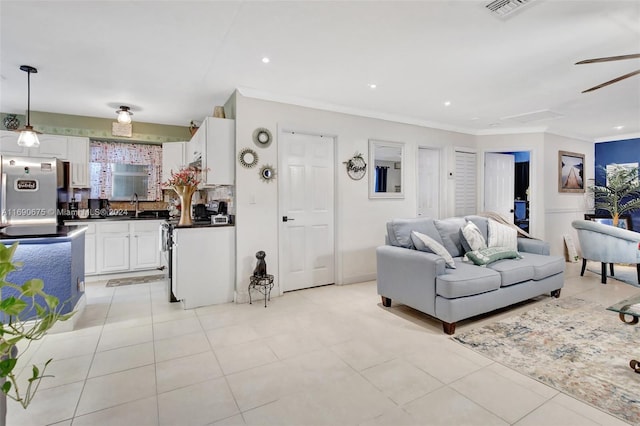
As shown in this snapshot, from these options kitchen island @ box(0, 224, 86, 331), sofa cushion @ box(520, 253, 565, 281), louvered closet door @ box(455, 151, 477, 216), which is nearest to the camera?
kitchen island @ box(0, 224, 86, 331)

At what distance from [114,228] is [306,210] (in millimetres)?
2987

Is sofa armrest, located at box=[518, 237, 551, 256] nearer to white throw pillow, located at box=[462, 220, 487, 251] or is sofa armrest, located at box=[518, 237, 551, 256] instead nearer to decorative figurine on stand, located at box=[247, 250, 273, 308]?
white throw pillow, located at box=[462, 220, 487, 251]

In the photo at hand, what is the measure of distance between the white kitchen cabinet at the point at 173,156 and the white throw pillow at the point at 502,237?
178 inches

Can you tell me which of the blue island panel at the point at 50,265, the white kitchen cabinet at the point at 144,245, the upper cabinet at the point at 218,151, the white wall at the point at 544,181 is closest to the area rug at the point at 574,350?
the white wall at the point at 544,181

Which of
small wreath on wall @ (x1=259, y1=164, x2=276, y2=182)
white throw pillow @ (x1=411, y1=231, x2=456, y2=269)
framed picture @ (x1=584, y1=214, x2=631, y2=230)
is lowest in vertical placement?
white throw pillow @ (x1=411, y1=231, x2=456, y2=269)

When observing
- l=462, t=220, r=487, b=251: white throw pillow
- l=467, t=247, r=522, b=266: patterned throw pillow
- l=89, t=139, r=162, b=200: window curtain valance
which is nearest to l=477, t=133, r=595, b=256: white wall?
l=462, t=220, r=487, b=251: white throw pillow

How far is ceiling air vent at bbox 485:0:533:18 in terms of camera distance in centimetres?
209

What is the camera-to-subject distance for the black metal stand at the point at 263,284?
3.58 meters

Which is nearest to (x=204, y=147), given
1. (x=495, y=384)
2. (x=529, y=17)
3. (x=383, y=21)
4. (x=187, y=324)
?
(x=187, y=324)

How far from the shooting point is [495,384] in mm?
2105

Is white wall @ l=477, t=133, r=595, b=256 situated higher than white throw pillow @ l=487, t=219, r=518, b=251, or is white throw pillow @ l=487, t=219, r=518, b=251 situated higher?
white wall @ l=477, t=133, r=595, b=256

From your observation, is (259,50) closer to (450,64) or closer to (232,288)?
(450,64)

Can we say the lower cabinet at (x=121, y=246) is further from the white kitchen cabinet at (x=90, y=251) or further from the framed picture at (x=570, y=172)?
the framed picture at (x=570, y=172)

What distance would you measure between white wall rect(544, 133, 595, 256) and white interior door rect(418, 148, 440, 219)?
6.49ft
